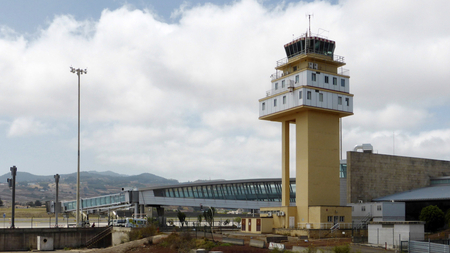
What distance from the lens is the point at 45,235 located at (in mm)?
56688

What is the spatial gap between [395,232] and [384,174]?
2720cm

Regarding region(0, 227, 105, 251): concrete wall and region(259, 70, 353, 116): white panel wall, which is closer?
region(0, 227, 105, 251): concrete wall

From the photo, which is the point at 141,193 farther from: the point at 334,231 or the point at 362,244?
the point at 362,244

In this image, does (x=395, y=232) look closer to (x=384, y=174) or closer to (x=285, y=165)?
(x=285, y=165)

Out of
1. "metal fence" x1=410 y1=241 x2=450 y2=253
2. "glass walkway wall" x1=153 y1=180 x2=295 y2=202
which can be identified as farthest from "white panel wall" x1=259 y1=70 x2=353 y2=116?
"metal fence" x1=410 y1=241 x2=450 y2=253

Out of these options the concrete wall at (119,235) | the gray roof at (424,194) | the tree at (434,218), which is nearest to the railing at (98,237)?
the concrete wall at (119,235)

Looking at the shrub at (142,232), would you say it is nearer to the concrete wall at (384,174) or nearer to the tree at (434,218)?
the concrete wall at (384,174)

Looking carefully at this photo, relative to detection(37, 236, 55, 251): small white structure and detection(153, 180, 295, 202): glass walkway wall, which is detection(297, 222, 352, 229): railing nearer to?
detection(153, 180, 295, 202): glass walkway wall

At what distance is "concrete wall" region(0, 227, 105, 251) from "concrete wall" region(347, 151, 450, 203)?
114 ft

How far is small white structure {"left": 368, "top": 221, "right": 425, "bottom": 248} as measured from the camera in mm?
39375

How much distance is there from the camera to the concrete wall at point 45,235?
2147 inches

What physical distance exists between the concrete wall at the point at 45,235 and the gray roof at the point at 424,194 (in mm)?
39857

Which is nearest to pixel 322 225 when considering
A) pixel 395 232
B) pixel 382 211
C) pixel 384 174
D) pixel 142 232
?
pixel 382 211

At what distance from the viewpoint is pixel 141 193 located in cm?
7150
